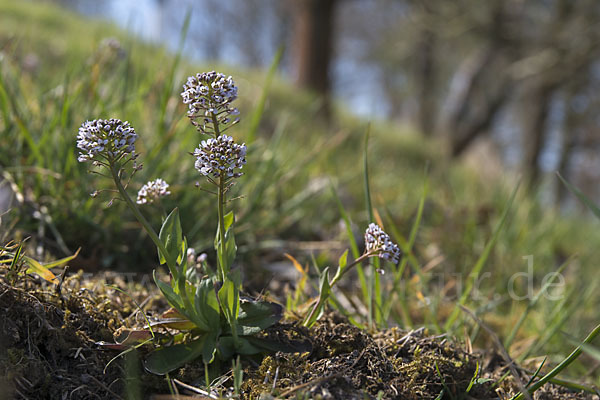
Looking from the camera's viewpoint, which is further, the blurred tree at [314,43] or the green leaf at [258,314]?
the blurred tree at [314,43]

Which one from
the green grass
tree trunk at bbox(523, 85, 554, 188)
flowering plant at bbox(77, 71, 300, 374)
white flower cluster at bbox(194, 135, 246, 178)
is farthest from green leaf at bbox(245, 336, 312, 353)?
tree trunk at bbox(523, 85, 554, 188)

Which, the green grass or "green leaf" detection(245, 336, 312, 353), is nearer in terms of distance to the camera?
"green leaf" detection(245, 336, 312, 353)

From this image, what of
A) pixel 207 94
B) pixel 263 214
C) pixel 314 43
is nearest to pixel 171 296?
pixel 207 94

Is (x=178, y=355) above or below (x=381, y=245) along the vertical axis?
below

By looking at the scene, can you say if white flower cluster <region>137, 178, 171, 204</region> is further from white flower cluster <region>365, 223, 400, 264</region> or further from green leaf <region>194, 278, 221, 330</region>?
white flower cluster <region>365, 223, 400, 264</region>

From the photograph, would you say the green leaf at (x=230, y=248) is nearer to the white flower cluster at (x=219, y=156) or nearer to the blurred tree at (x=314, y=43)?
the white flower cluster at (x=219, y=156)

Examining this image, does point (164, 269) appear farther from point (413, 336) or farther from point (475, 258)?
point (475, 258)

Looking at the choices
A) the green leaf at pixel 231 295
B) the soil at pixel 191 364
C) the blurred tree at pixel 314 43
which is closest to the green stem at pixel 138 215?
the green leaf at pixel 231 295

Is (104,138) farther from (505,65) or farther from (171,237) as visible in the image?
(505,65)
